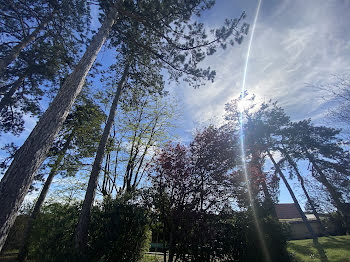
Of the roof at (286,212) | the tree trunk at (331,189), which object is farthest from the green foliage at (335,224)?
the roof at (286,212)

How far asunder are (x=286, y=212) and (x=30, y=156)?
3734 centimetres

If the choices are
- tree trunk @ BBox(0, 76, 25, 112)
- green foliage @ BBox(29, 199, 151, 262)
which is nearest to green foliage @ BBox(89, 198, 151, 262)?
green foliage @ BBox(29, 199, 151, 262)

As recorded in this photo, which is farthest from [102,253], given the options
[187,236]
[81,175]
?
[81,175]

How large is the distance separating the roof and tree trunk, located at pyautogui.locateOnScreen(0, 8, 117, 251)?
33488 mm

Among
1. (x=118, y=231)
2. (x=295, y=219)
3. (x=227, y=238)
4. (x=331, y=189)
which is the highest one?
(x=331, y=189)

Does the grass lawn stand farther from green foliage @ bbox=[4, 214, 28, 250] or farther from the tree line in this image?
green foliage @ bbox=[4, 214, 28, 250]

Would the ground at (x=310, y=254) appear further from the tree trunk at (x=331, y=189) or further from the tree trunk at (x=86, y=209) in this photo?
the tree trunk at (x=331, y=189)

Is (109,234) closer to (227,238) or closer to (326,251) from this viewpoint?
(227,238)

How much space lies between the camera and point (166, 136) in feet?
32.8

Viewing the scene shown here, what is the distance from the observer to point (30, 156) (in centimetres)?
282

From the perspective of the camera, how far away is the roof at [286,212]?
26750 millimetres

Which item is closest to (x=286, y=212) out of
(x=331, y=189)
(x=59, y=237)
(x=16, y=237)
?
(x=331, y=189)

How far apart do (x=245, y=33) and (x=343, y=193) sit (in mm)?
16534

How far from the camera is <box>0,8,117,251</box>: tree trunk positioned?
2.42m
